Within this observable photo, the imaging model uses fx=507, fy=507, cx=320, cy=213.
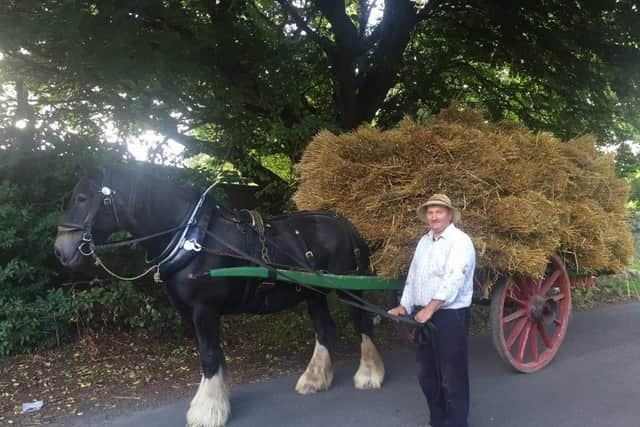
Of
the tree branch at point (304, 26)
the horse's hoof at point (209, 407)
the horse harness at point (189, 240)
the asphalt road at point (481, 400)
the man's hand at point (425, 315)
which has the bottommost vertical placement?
the asphalt road at point (481, 400)

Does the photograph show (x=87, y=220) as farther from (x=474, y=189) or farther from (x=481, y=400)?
(x=481, y=400)

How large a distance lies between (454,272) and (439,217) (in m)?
0.36

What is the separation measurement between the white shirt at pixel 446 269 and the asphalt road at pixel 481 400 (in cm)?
108

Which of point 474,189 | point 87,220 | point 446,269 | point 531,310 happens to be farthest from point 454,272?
point 87,220

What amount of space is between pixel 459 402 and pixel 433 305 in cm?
69

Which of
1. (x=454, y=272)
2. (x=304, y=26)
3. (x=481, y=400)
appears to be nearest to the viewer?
(x=454, y=272)

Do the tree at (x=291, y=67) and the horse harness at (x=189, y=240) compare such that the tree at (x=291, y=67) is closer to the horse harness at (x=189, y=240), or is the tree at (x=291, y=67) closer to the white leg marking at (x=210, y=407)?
the horse harness at (x=189, y=240)

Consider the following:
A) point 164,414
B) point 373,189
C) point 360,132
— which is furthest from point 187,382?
point 360,132

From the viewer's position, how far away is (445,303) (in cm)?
315

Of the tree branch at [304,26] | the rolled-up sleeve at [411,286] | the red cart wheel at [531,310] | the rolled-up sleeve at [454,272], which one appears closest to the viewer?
the rolled-up sleeve at [454,272]

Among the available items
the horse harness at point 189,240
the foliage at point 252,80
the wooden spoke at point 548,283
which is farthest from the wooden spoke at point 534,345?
the foliage at point 252,80

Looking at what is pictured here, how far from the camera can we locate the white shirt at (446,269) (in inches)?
120

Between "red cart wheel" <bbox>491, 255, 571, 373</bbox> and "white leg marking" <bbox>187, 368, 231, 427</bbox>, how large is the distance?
2.25m

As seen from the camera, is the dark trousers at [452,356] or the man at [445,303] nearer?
the man at [445,303]
